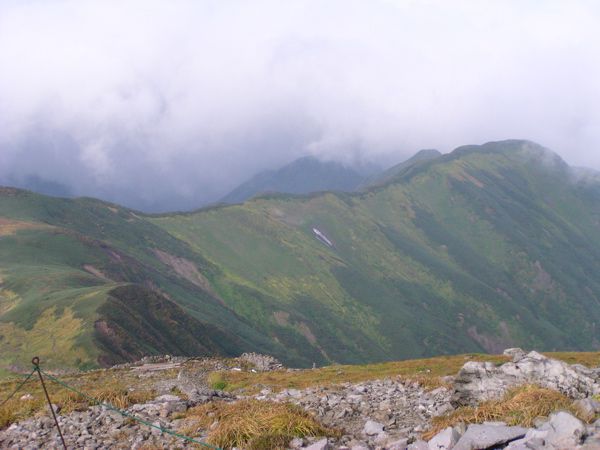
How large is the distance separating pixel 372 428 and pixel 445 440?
3.85 metres

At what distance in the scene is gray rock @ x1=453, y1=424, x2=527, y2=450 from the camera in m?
14.1

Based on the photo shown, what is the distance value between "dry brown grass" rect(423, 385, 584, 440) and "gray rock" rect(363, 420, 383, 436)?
179cm

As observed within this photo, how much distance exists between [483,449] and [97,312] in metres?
75.9

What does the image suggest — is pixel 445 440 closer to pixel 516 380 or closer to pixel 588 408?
pixel 588 408

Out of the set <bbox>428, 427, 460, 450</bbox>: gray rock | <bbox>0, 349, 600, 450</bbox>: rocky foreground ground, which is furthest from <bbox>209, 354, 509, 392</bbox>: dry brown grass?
<bbox>428, 427, 460, 450</bbox>: gray rock

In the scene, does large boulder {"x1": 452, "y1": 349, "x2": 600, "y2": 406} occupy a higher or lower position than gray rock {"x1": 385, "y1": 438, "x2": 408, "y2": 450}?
Answer: lower

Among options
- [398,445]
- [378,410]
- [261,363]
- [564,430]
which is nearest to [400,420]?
[378,410]

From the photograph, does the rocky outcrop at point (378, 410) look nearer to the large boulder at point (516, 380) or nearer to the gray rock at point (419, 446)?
the gray rock at point (419, 446)

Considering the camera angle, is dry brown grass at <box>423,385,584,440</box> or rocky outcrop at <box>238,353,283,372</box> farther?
rocky outcrop at <box>238,353,283,372</box>

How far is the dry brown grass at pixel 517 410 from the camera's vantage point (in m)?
16.0

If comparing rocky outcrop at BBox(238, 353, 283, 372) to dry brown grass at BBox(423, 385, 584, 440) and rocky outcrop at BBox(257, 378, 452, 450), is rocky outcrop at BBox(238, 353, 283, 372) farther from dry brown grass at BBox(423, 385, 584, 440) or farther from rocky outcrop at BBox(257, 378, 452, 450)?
dry brown grass at BBox(423, 385, 584, 440)

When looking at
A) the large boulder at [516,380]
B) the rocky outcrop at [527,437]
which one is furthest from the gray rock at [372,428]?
A: the large boulder at [516,380]

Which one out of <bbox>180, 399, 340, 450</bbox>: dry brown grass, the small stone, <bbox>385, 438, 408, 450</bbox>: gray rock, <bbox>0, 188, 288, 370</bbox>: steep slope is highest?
<bbox>0, 188, 288, 370</bbox>: steep slope

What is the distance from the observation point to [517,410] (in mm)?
16359
